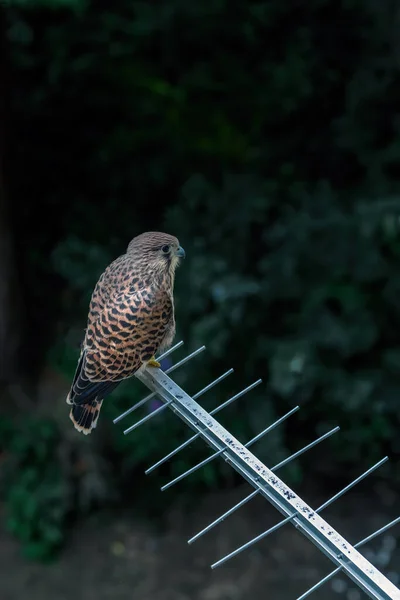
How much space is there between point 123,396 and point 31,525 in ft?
3.56

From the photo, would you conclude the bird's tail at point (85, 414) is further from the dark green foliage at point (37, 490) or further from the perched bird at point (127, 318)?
the dark green foliage at point (37, 490)

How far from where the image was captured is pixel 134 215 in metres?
5.64

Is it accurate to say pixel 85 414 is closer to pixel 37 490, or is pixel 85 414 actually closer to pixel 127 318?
pixel 127 318

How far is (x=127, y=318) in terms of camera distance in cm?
246

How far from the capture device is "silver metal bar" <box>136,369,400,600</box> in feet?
4.18

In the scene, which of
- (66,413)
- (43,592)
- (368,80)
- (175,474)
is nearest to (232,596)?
(175,474)

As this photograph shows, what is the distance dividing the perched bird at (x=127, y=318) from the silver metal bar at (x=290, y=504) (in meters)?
0.71

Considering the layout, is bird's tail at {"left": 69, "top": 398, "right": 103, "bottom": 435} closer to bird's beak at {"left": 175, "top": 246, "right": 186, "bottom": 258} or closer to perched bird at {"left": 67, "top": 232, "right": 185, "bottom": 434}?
perched bird at {"left": 67, "top": 232, "right": 185, "bottom": 434}

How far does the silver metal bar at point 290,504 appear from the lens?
4.18ft

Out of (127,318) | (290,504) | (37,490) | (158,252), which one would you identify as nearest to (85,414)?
(127,318)

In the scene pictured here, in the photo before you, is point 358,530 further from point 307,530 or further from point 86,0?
point 307,530

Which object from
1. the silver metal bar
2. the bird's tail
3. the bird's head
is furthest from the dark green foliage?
the silver metal bar

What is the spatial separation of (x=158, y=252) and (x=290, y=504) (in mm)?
1223

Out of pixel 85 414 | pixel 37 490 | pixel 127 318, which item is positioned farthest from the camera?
pixel 37 490
